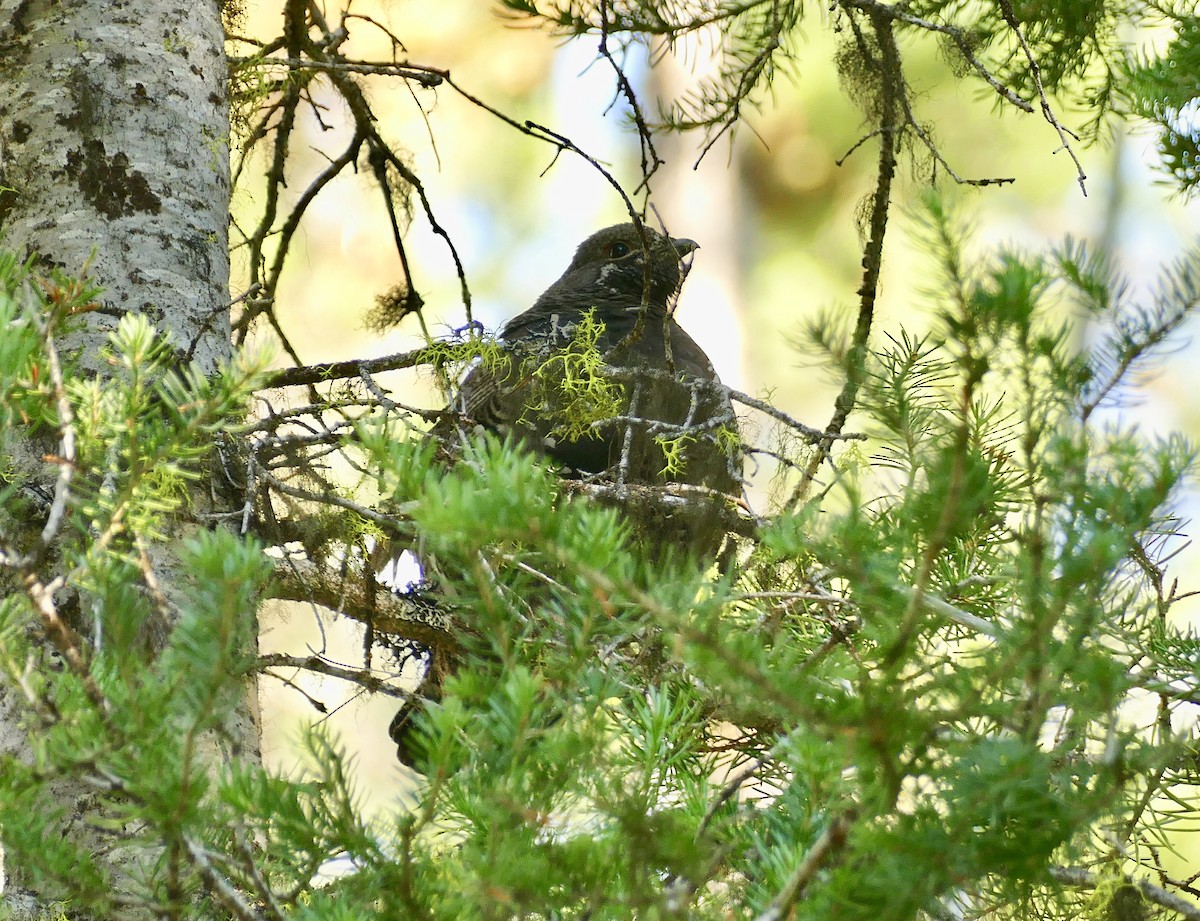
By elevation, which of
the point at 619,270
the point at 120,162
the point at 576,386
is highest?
the point at 619,270

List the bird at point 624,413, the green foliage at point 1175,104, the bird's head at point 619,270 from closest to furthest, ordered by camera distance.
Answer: the green foliage at point 1175,104 < the bird at point 624,413 < the bird's head at point 619,270

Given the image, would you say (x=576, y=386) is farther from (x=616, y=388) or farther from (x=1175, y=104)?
(x=1175, y=104)

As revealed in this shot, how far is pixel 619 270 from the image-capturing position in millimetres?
4512

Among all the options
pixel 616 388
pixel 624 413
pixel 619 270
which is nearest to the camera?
pixel 616 388

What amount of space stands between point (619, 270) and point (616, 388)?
1697 millimetres

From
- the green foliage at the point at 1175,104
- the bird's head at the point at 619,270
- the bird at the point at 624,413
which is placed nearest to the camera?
the green foliage at the point at 1175,104

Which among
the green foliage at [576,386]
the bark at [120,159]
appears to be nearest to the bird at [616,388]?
the green foliage at [576,386]

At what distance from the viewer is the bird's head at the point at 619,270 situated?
4.31 metres

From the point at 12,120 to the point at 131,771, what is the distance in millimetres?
1687

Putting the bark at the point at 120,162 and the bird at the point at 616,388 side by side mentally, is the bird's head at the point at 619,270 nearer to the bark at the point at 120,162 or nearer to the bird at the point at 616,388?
the bird at the point at 616,388

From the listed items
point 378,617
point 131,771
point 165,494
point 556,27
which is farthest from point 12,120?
point 131,771

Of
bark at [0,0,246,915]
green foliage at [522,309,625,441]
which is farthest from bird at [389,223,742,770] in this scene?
bark at [0,0,246,915]

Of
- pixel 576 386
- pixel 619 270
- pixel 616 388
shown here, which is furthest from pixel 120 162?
pixel 619 270

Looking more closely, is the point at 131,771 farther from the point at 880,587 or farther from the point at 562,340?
the point at 562,340
